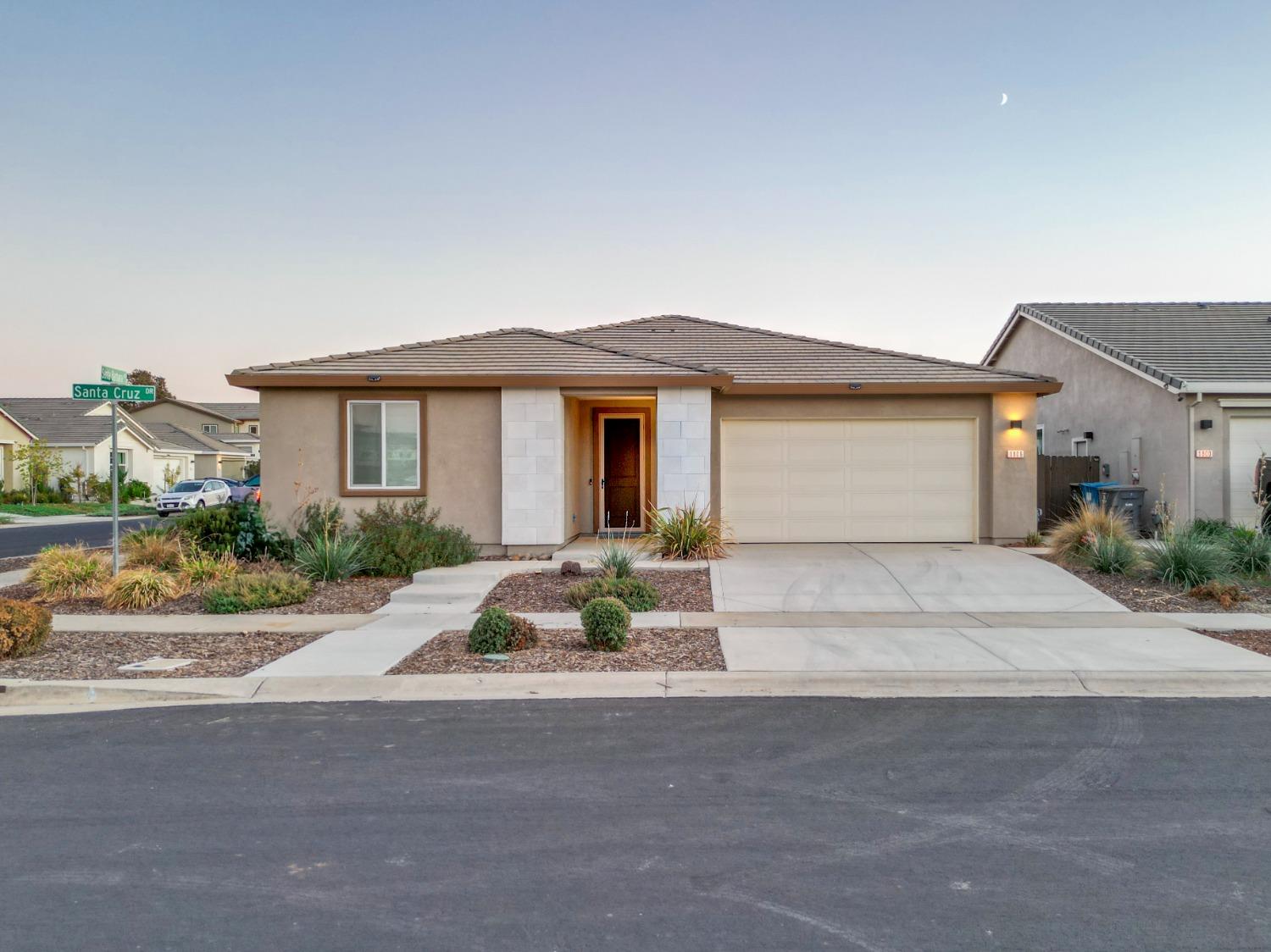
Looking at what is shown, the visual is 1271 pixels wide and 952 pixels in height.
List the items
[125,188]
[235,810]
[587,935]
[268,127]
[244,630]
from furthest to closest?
[125,188] < [268,127] < [244,630] < [235,810] < [587,935]

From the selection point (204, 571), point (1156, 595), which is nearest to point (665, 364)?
point (204, 571)

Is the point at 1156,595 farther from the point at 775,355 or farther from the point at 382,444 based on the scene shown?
the point at 382,444

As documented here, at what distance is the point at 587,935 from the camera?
325cm

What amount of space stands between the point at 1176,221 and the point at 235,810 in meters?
21.9

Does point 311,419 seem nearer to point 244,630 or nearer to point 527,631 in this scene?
point 244,630

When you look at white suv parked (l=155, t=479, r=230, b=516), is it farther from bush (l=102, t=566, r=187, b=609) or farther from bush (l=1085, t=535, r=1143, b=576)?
bush (l=1085, t=535, r=1143, b=576)

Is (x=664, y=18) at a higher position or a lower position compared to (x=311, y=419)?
higher

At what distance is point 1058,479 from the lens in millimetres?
18422

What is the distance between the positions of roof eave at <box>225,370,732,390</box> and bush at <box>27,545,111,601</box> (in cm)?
379

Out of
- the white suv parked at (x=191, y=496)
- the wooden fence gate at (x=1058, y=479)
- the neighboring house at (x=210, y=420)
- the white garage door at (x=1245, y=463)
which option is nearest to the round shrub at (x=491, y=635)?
the wooden fence gate at (x=1058, y=479)

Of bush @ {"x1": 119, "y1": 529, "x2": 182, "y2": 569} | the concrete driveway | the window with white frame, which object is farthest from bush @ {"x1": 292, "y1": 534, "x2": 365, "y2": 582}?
the concrete driveway

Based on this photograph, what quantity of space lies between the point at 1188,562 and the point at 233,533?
14.4m

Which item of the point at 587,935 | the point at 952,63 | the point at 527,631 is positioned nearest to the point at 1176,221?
Result: the point at 952,63

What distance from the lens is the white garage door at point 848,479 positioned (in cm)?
1552
